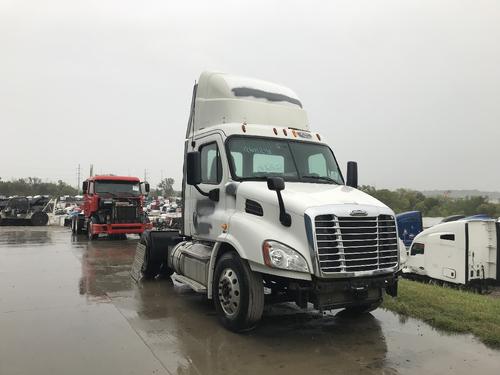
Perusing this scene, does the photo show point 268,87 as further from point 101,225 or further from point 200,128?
point 101,225

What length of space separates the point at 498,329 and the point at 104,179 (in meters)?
16.7

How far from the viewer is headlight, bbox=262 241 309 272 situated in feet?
16.5

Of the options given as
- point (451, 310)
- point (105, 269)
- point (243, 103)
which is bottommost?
point (105, 269)

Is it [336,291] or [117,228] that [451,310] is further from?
[117,228]

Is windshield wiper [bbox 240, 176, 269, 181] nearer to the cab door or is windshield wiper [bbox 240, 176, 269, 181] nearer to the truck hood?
the truck hood

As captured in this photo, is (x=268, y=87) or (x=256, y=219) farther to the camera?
(x=268, y=87)

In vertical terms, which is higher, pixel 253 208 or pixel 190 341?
pixel 253 208

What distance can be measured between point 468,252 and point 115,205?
1362 cm

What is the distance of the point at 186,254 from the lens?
746 cm

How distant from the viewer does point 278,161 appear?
6566mm

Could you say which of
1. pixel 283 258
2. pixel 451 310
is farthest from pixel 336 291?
pixel 451 310

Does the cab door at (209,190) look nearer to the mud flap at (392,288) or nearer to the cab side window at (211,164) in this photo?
the cab side window at (211,164)

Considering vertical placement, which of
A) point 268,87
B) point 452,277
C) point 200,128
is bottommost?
point 452,277

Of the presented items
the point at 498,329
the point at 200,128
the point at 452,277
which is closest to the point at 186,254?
the point at 200,128
